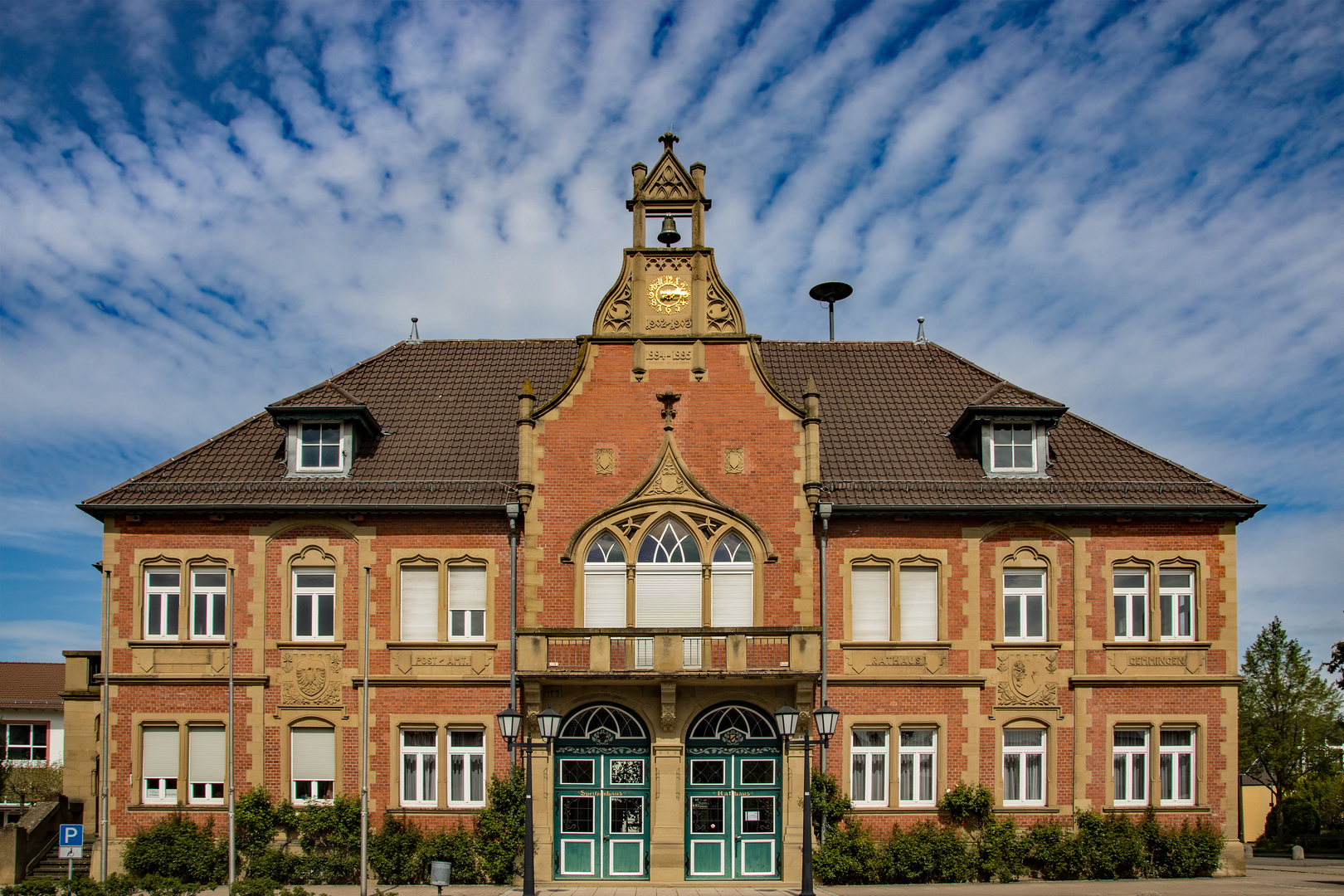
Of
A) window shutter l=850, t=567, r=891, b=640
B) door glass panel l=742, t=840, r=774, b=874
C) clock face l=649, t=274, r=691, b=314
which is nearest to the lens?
door glass panel l=742, t=840, r=774, b=874

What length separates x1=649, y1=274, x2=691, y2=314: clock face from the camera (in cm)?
2214

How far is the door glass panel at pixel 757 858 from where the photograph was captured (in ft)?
66.0

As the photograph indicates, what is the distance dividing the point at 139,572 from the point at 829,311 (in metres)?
18.7

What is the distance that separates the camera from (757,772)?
20.5 meters

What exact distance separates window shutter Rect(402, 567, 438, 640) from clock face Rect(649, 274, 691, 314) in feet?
24.8

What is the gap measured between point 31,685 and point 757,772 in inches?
1500

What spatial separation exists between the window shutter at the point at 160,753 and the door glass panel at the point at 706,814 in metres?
10.9

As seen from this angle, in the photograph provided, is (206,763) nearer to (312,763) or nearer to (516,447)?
(312,763)

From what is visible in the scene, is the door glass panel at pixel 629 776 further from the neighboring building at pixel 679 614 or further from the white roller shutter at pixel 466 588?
the white roller shutter at pixel 466 588

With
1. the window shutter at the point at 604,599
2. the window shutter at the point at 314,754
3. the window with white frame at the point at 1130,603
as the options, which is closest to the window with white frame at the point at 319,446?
the window shutter at the point at 314,754

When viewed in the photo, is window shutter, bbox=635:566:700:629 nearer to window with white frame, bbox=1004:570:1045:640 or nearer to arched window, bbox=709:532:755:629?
arched window, bbox=709:532:755:629

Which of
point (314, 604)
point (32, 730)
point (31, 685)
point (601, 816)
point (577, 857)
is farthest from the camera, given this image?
point (31, 685)

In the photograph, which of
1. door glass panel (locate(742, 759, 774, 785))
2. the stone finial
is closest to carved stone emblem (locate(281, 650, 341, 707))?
the stone finial

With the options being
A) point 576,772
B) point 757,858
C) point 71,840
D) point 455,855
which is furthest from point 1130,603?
point 71,840
